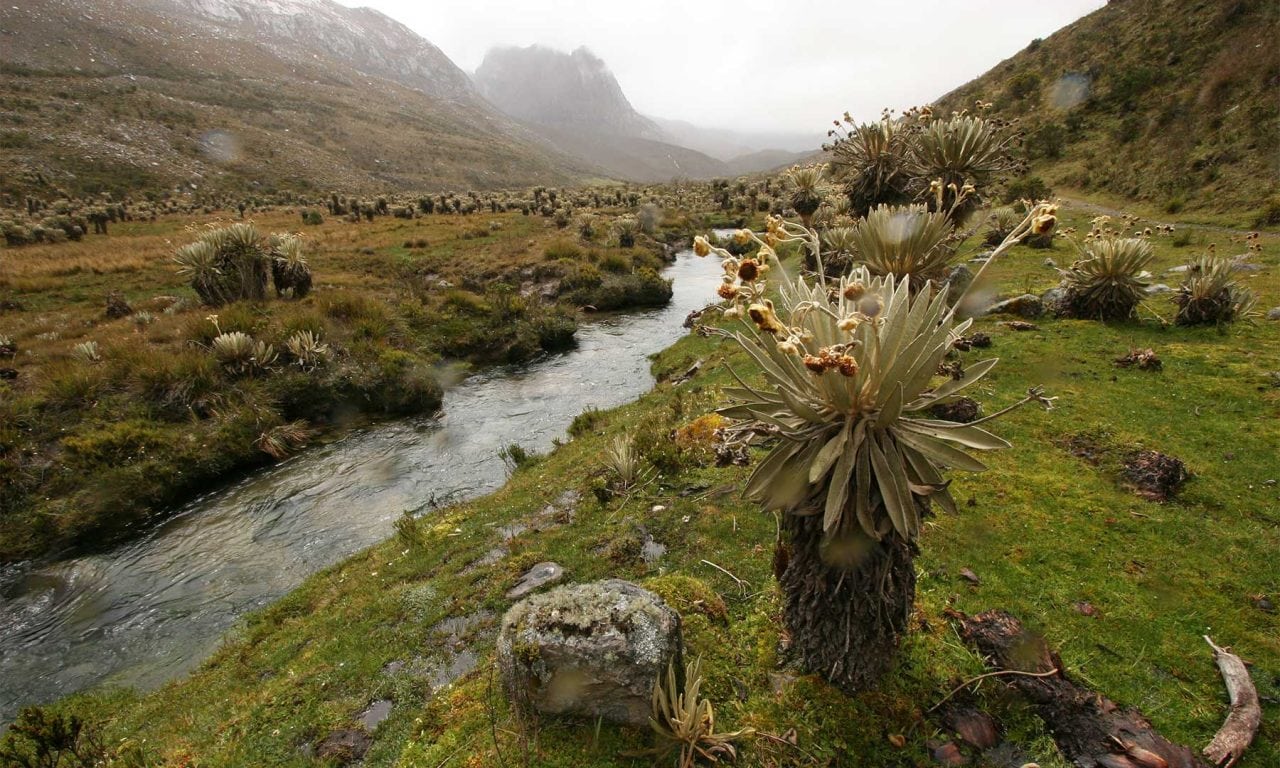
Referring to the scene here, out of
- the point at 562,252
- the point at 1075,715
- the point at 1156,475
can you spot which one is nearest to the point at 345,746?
the point at 1075,715

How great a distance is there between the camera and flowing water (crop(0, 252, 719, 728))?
6.98m

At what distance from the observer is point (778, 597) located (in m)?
4.32

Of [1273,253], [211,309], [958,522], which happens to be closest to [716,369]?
[958,522]

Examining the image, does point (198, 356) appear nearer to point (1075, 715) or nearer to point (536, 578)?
point (536, 578)

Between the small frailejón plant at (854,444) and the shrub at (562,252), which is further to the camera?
the shrub at (562,252)

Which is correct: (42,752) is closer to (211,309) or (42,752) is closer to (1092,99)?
(211,309)

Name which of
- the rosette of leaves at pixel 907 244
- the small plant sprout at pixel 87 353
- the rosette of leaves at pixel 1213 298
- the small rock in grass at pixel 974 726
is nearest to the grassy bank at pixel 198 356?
the small plant sprout at pixel 87 353

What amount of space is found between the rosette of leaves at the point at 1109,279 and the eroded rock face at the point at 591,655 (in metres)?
10.1

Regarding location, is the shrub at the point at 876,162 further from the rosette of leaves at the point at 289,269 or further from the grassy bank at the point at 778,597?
the rosette of leaves at the point at 289,269

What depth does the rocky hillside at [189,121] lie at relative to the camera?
57.4 meters

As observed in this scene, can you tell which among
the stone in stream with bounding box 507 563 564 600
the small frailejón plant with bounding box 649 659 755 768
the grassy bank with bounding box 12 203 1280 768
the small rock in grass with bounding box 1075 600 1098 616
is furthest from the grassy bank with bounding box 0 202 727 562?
the small rock in grass with bounding box 1075 600 1098 616

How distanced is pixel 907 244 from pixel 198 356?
15.4m

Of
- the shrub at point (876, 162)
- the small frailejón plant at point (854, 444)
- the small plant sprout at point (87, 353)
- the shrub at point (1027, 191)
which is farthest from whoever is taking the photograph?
the shrub at point (1027, 191)

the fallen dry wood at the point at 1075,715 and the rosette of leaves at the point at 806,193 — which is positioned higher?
the rosette of leaves at the point at 806,193
